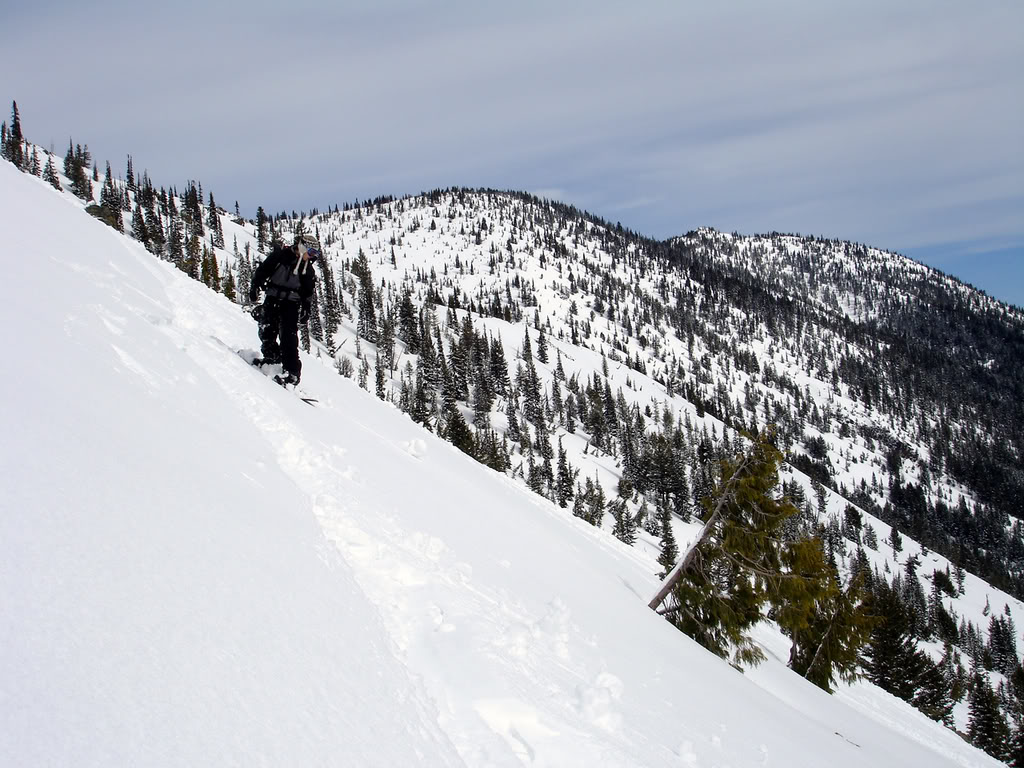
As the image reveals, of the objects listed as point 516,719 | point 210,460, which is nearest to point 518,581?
point 516,719

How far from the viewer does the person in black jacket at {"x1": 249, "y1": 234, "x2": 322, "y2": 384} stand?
10.9 m

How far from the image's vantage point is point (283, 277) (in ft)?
35.8

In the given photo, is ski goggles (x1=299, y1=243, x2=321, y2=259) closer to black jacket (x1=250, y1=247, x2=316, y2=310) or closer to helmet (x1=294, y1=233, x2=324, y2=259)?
helmet (x1=294, y1=233, x2=324, y2=259)

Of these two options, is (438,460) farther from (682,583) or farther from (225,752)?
(225,752)

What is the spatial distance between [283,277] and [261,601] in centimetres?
890

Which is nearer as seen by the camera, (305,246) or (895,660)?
(305,246)

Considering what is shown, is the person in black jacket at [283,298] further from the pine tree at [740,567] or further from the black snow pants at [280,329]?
the pine tree at [740,567]

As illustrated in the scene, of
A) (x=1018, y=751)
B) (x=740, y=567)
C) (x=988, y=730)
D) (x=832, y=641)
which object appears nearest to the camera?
(x=740, y=567)

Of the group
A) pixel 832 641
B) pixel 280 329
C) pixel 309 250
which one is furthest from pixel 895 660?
pixel 309 250

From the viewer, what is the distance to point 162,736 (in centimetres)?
193

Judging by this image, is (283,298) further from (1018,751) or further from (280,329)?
(1018,751)

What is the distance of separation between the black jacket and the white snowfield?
5.74ft

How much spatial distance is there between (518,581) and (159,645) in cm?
505

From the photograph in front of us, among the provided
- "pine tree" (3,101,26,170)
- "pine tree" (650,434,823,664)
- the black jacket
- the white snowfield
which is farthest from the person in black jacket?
"pine tree" (3,101,26,170)
